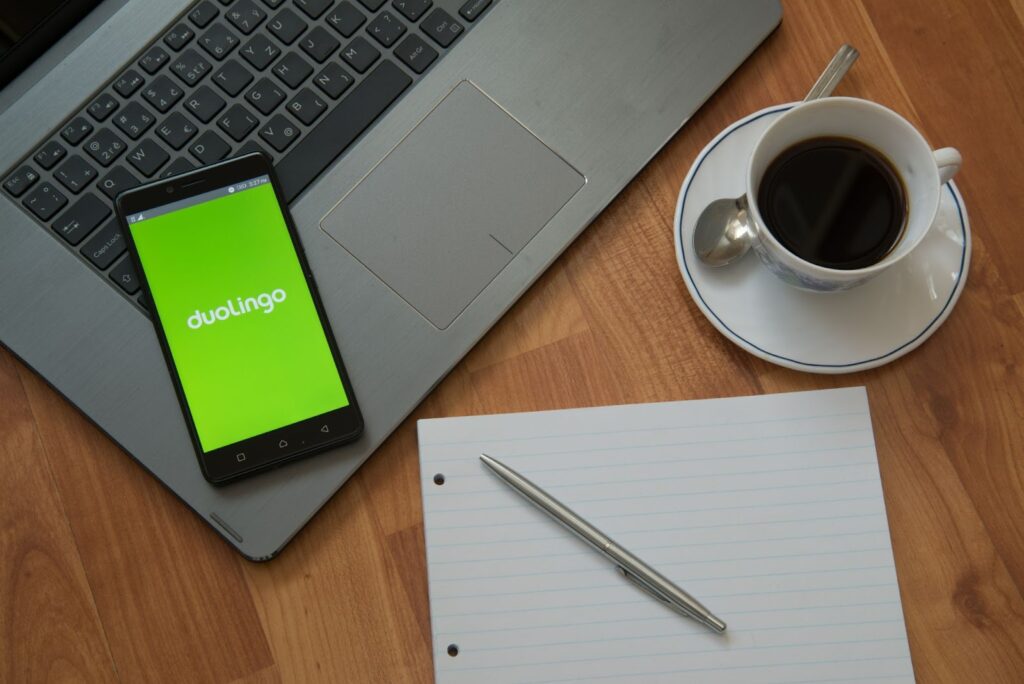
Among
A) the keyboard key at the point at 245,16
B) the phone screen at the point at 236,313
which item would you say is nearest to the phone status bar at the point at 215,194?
the phone screen at the point at 236,313

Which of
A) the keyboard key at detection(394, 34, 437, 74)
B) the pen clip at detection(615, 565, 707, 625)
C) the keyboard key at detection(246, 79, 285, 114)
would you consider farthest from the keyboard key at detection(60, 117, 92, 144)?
the pen clip at detection(615, 565, 707, 625)

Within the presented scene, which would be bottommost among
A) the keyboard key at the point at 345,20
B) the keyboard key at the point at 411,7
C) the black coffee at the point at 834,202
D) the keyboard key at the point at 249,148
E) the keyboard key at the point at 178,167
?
the black coffee at the point at 834,202

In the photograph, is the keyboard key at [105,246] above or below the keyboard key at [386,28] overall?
above

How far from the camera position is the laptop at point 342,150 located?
0.60 meters

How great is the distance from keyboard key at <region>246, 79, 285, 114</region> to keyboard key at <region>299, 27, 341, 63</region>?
0.11ft

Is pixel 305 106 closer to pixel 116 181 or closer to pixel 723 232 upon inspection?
pixel 116 181

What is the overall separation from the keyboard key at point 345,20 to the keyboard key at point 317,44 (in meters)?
0.01

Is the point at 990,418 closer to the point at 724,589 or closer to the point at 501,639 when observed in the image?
the point at 724,589

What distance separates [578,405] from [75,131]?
1.25 feet

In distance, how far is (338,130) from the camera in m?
0.63

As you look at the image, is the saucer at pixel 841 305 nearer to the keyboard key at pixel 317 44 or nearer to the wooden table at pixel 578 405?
the wooden table at pixel 578 405

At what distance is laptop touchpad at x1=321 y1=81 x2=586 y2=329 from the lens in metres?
0.61

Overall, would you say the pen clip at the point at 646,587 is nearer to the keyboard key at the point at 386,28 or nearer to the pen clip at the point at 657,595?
the pen clip at the point at 657,595

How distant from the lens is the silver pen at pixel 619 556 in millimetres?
583
